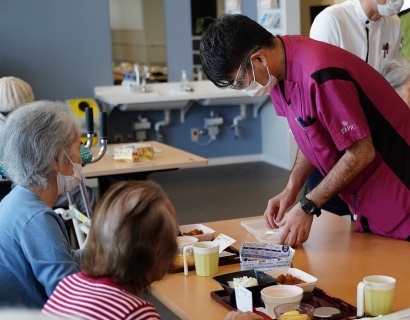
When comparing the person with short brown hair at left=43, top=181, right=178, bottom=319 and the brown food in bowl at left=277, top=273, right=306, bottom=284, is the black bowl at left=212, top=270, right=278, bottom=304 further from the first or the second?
the person with short brown hair at left=43, top=181, right=178, bottom=319

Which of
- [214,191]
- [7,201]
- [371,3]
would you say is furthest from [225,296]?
[214,191]

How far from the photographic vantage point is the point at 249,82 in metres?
2.31

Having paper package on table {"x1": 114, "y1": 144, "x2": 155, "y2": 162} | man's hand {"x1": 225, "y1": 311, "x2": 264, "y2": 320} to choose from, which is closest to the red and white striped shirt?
man's hand {"x1": 225, "y1": 311, "x2": 264, "y2": 320}

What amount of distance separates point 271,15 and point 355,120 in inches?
210

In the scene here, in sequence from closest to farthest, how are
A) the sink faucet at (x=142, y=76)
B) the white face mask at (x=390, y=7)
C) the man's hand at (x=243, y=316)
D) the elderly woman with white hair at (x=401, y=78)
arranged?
the man's hand at (x=243, y=316) < the elderly woman with white hair at (x=401, y=78) < the white face mask at (x=390, y=7) < the sink faucet at (x=142, y=76)

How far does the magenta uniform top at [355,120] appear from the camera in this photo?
2.19 m

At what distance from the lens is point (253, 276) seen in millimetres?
1902

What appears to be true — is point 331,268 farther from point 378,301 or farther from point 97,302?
point 97,302

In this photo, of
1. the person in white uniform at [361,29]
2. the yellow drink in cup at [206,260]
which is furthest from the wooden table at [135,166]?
the yellow drink in cup at [206,260]

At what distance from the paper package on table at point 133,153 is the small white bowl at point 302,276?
2179 millimetres

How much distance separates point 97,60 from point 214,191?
5.88 ft

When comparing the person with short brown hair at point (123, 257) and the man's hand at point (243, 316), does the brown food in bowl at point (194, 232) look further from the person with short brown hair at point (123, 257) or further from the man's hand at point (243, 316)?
the person with short brown hair at point (123, 257)

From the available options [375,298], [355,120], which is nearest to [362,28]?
[355,120]

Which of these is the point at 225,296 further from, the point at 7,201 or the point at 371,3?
the point at 371,3
